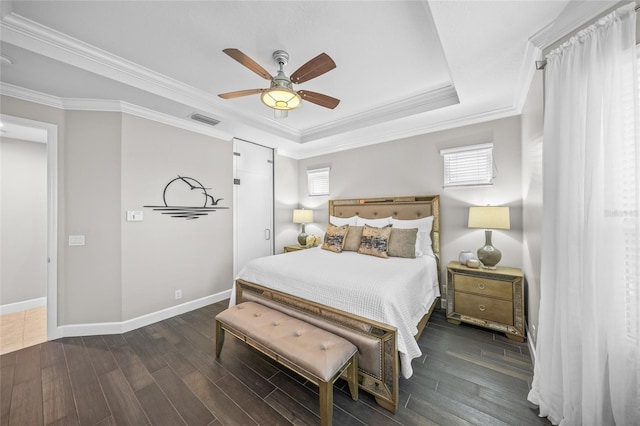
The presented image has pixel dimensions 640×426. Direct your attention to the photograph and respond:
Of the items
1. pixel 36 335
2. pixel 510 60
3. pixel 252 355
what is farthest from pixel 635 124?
pixel 36 335

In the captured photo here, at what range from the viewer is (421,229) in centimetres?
338

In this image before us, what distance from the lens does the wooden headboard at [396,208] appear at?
342 cm

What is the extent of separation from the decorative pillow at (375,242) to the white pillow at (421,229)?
0.28 m

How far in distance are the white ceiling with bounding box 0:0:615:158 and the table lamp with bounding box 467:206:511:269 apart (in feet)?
4.18

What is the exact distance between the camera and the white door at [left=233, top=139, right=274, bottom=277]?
4.12 metres

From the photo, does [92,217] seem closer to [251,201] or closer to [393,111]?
[251,201]

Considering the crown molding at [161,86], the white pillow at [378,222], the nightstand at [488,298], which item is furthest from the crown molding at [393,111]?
the nightstand at [488,298]

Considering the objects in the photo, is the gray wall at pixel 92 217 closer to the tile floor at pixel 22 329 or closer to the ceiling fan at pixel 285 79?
the tile floor at pixel 22 329

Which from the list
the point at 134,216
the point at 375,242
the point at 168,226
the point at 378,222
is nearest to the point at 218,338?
the point at 168,226

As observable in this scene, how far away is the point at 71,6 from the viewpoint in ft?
5.48

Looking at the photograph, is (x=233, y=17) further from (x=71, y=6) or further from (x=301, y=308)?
(x=301, y=308)

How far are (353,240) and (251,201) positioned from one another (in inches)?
81.7

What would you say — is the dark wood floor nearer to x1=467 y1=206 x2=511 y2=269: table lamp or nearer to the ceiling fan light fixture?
x1=467 y1=206 x2=511 y2=269: table lamp

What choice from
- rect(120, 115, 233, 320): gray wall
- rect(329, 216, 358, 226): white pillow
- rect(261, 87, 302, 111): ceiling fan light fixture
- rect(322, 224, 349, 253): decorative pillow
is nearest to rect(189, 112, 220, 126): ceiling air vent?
rect(120, 115, 233, 320): gray wall
